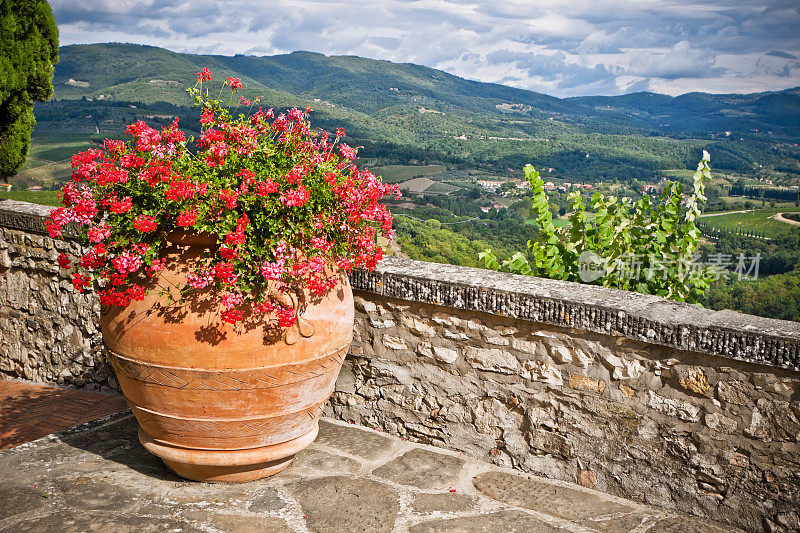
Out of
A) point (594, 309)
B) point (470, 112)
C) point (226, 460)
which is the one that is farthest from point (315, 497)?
point (470, 112)

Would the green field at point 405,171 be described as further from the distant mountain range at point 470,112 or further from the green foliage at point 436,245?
the green foliage at point 436,245

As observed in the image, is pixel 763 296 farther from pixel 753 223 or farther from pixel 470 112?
pixel 470 112

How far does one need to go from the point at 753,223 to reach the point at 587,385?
11703 millimetres

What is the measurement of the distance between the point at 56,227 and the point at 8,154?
3.94 meters

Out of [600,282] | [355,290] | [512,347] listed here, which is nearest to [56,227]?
[355,290]

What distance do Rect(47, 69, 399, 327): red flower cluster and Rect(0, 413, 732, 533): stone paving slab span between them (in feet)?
2.61

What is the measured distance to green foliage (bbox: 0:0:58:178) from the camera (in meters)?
5.30

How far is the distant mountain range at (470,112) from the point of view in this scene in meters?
21.0

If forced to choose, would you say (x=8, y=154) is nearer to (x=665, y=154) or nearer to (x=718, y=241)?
(x=718, y=241)

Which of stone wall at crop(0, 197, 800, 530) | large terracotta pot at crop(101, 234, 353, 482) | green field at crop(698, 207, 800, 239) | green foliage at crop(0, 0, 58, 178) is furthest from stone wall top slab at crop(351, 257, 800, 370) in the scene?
green field at crop(698, 207, 800, 239)

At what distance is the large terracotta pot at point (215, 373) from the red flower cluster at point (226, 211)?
0.07 meters

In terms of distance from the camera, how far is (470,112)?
38594mm

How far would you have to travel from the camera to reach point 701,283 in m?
3.60

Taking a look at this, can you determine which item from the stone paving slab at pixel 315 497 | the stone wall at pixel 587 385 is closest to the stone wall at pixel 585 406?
the stone wall at pixel 587 385
